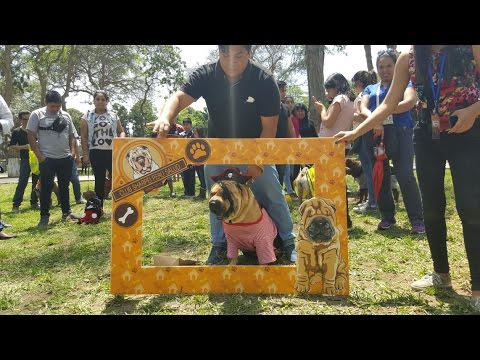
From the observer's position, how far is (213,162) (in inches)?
97.6

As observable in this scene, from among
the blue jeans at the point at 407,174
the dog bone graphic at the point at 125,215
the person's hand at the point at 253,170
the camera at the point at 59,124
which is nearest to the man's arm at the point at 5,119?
the camera at the point at 59,124

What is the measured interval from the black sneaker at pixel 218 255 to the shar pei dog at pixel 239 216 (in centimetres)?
20

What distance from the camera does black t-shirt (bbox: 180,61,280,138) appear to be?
9.22 ft

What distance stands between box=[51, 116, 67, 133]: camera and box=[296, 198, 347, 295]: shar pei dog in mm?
4243

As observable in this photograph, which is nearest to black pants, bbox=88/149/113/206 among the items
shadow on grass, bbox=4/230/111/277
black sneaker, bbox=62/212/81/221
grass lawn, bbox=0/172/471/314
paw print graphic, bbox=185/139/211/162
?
black sneaker, bbox=62/212/81/221

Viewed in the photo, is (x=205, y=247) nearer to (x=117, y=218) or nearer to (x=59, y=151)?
(x=117, y=218)

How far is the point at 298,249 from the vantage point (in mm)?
2500

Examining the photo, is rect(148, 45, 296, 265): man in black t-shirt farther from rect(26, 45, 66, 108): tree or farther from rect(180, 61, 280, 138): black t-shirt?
rect(26, 45, 66, 108): tree
